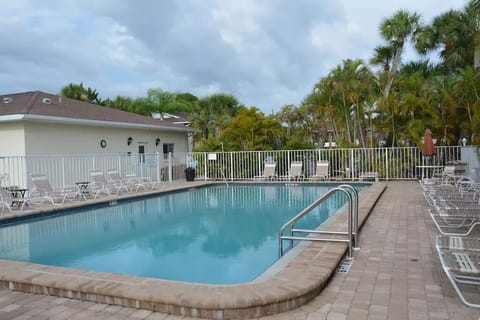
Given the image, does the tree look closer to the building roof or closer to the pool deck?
the building roof

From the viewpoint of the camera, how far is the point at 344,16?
1409 cm

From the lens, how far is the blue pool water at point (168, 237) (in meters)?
6.01

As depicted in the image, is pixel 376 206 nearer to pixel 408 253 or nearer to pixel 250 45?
pixel 408 253

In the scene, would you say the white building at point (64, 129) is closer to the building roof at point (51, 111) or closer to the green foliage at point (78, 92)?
the building roof at point (51, 111)

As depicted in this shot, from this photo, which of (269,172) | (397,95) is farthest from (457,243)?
(397,95)

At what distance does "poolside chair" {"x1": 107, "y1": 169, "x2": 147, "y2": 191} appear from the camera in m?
13.8

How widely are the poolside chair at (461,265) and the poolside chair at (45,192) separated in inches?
403

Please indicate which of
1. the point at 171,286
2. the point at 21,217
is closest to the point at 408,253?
the point at 171,286

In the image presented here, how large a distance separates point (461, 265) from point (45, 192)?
1099 cm

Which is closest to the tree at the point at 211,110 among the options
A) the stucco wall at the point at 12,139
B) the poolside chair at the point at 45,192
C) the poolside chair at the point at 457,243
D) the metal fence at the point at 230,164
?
the metal fence at the point at 230,164

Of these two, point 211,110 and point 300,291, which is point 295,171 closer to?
point 211,110

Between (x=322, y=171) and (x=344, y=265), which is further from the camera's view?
(x=322, y=171)

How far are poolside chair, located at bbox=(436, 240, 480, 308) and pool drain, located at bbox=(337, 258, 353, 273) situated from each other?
1.12m

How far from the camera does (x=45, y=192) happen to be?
11.2 meters
